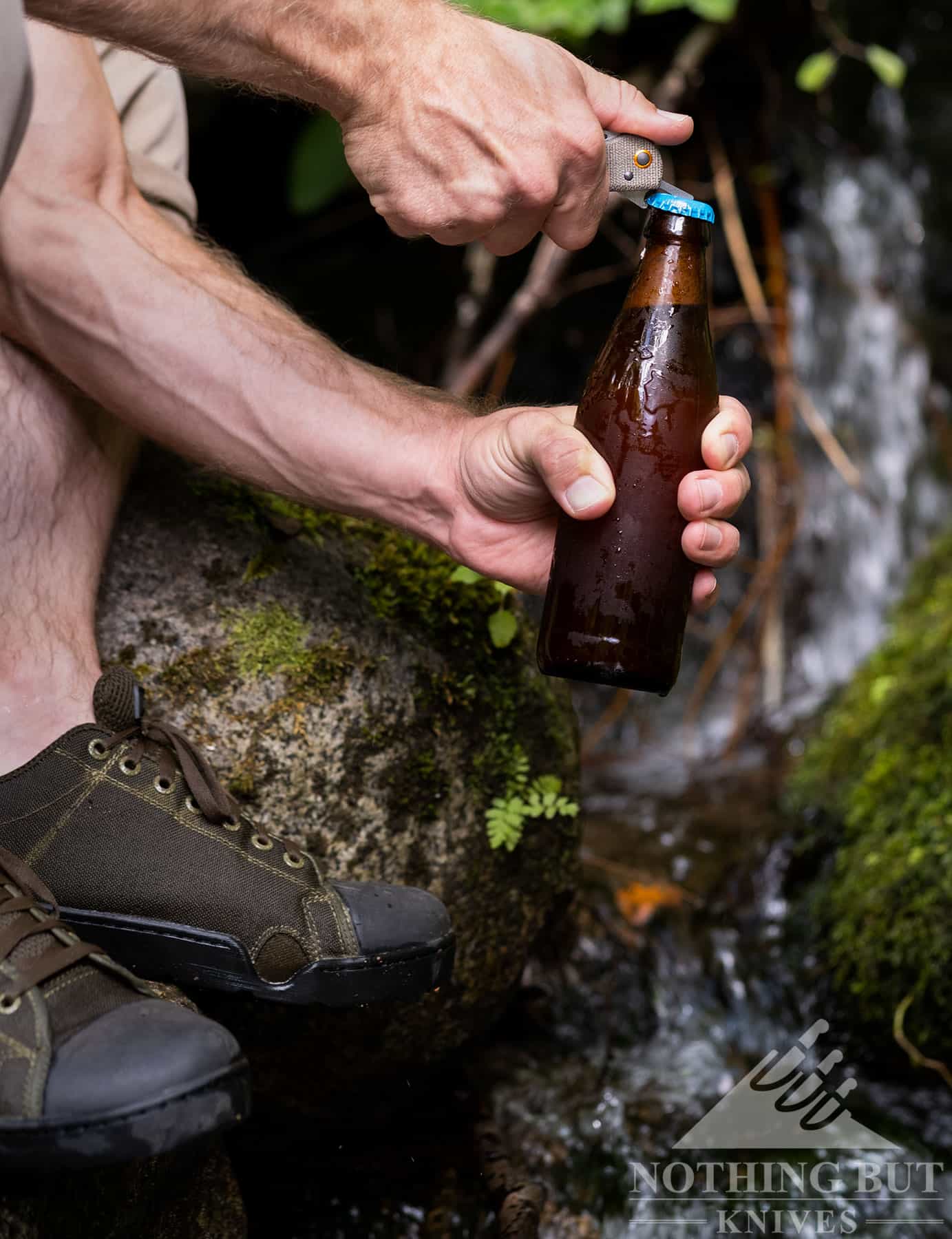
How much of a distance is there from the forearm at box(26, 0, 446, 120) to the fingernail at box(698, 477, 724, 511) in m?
0.75

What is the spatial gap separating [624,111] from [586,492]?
22.7 inches

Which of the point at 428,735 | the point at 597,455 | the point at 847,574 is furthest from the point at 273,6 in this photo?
the point at 847,574

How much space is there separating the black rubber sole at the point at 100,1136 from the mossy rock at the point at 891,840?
1823 mm

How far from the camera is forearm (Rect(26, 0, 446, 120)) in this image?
1.54 meters

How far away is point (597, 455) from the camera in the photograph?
5.61 feet

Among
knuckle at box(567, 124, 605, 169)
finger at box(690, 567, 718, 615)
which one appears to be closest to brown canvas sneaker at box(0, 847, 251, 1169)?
finger at box(690, 567, 718, 615)

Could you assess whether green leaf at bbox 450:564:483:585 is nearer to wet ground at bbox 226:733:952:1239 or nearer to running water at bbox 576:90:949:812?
wet ground at bbox 226:733:952:1239

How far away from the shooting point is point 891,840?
2.86 metres

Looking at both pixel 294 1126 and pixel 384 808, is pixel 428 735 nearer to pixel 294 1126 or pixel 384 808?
pixel 384 808

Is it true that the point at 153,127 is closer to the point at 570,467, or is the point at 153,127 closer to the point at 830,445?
the point at 570,467

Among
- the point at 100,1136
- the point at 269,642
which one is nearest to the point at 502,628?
the point at 269,642

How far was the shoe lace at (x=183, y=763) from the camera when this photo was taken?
1748 mm

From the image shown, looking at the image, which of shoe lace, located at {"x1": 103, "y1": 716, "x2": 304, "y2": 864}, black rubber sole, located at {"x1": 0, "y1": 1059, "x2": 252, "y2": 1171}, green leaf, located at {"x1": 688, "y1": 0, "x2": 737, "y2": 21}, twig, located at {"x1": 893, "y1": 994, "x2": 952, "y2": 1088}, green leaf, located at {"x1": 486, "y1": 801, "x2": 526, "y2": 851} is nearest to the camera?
black rubber sole, located at {"x1": 0, "y1": 1059, "x2": 252, "y2": 1171}

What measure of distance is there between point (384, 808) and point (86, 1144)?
91 centimetres
